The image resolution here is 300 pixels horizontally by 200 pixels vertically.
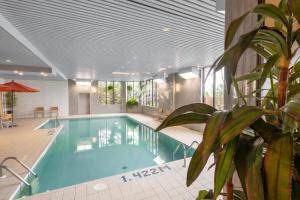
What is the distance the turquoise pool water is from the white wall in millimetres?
5302

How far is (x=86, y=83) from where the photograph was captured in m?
14.6

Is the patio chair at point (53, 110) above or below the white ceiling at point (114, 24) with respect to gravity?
below

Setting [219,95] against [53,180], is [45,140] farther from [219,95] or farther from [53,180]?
[219,95]

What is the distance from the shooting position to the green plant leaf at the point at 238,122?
398mm

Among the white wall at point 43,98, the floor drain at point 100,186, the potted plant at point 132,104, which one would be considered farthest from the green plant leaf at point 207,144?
the potted plant at point 132,104

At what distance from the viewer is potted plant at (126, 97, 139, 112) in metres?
15.4

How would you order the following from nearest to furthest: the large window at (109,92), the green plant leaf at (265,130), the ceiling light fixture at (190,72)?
the green plant leaf at (265,130), the ceiling light fixture at (190,72), the large window at (109,92)

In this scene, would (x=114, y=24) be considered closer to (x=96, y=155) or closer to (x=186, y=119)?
(x=186, y=119)

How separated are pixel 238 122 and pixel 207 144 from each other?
0.09m

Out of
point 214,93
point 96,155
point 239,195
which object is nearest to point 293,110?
point 239,195

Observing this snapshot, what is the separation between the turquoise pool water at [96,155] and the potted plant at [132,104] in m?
6.02

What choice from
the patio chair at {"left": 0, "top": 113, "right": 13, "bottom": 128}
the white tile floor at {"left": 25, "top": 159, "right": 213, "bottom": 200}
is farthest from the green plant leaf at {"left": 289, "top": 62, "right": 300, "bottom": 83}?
the patio chair at {"left": 0, "top": 113, "right": 13, "bottom": 128}

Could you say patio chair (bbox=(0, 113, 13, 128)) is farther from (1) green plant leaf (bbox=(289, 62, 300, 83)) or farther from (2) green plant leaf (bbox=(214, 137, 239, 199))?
(1) green plant leaf (bbox=(289, 62, 300, 83))

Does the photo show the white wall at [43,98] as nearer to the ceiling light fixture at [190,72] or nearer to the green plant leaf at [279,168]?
the ceiling light fixture at [190,72]
